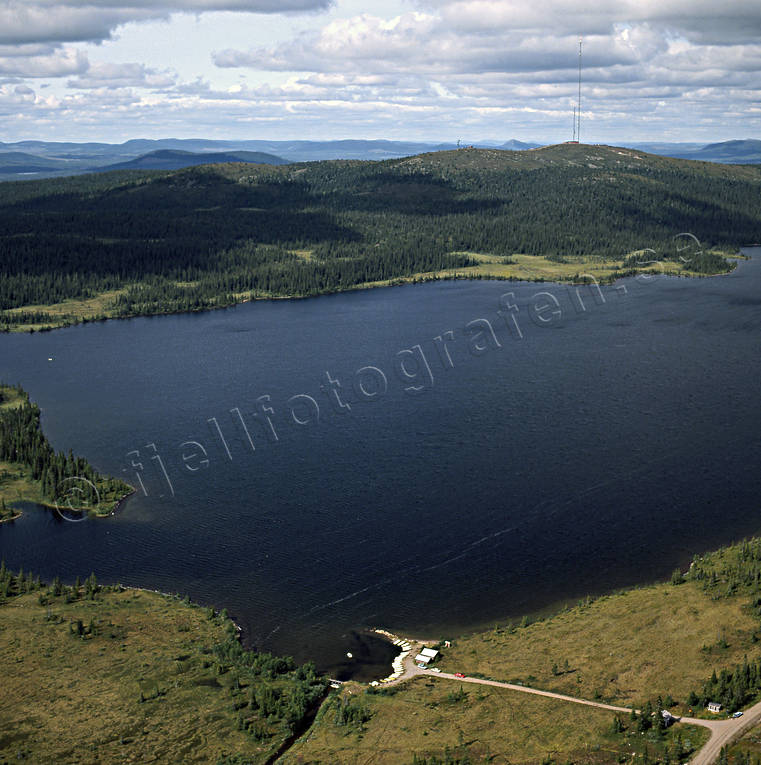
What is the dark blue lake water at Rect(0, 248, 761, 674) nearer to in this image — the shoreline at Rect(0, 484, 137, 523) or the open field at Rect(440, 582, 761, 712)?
the shoreline at Rect(0, 484, 137, 523)

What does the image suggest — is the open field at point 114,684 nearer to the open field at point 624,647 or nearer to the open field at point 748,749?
the open field at point 624,647

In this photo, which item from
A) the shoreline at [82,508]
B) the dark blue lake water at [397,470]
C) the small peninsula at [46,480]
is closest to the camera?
the dark blue lake water at [397,470]

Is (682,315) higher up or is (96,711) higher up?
(682,315)

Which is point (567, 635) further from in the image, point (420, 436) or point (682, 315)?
point (682, 315)

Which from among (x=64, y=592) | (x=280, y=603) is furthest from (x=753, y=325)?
(x=64, y=592)

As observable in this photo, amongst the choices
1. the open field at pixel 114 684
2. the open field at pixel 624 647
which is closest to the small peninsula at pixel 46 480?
the open field at pixel 114 684

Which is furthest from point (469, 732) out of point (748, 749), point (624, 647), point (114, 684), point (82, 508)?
point (82, 508)
